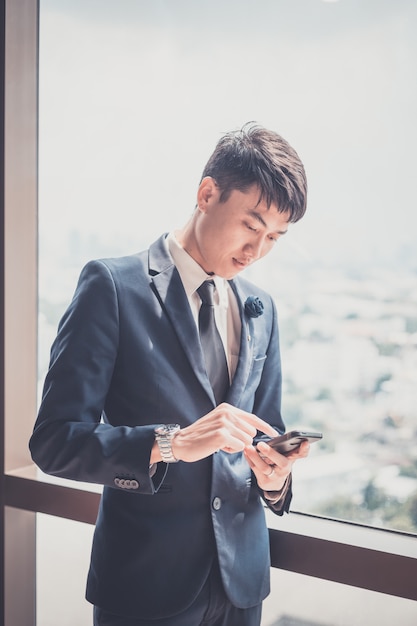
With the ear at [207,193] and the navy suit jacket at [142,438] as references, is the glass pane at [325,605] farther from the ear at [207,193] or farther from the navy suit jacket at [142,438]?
Answer: the ear at [207,193]

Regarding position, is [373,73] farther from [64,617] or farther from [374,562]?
[64,617]

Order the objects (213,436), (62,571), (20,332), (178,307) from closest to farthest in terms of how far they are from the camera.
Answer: (213,436) < (178,307) < (20,332) < (62,571)

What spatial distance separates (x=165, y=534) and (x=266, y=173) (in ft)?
2.88

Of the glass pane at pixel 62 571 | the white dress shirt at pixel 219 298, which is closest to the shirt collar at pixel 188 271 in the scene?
the white dress shirt at pixel 219 298

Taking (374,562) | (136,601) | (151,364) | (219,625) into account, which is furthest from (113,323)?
(374,562)

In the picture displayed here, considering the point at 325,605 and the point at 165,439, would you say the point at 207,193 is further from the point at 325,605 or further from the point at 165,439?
the point at 325,605

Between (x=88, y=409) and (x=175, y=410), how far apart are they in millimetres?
202

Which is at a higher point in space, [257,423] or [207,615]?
[257,423]

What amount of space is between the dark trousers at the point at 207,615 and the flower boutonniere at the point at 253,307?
62 centimetres

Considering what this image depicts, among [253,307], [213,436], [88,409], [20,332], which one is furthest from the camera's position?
[20,332]

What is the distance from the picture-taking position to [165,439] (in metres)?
1.58

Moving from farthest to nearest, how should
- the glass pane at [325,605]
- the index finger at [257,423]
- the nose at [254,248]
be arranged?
the glass pane at [325,605]
the nose at [254,248]
the index finger at [257,423]

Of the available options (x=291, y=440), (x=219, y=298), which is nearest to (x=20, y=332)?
→ (x=219, y=298)

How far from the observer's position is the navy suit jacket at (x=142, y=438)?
Result: 1.63 meters
